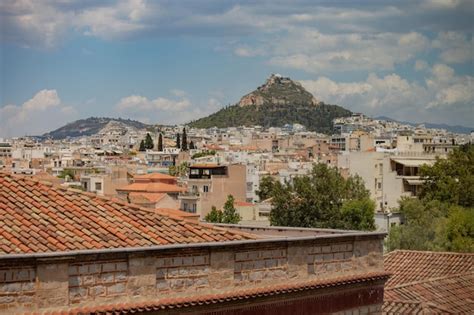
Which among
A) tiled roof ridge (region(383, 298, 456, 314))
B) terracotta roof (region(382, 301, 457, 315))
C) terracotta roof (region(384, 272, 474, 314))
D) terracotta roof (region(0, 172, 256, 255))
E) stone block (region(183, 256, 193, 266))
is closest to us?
terracotta roof (region(0, 172, 256, 255))

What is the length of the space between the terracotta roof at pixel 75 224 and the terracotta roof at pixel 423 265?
8790 millimetres

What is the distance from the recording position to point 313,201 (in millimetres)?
48000

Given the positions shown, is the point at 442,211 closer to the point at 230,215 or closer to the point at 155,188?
the point at 230,215

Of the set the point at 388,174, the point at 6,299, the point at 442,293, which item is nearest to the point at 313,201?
the point at 388,174

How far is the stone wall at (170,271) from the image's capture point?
784 centimetres

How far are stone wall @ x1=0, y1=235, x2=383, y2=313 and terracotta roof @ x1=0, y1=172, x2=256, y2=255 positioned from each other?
0.35 meters

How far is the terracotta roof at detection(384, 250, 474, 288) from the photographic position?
18.3 m

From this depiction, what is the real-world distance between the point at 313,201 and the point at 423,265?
29016 millimetres

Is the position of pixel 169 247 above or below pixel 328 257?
above

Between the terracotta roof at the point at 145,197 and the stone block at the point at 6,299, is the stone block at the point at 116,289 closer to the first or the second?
the stone block at the point at 6,299

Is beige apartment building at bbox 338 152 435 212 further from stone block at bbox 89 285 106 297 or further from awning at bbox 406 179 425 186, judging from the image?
stone block at bbox 89 285 106 297

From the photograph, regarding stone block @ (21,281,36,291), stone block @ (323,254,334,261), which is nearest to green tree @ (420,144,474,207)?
stone block @ (323,254,334,261)

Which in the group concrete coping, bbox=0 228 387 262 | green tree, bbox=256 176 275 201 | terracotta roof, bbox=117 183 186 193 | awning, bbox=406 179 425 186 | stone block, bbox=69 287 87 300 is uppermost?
concrete coping, bbox=0 228 387 262

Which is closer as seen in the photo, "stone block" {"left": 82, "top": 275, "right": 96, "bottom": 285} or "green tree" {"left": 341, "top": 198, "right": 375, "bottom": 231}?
"stone block" {"left": 82, "top": 275, "right": 96, "bottom": 285}
